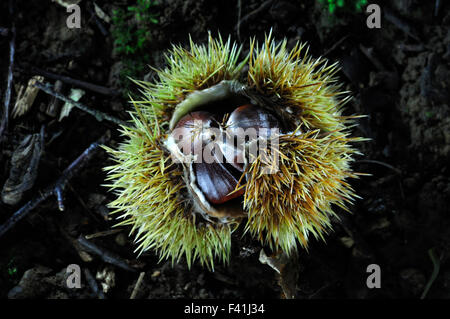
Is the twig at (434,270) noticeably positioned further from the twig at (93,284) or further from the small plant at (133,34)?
the small plant at (133,34)

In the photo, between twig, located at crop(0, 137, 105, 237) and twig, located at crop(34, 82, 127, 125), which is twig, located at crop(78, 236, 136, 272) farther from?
twig, located at crop(34, 82, 127, 125)

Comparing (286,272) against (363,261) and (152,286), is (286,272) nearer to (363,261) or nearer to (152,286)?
(363,261)

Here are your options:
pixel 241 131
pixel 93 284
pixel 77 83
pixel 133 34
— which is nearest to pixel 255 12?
pixel 133 34

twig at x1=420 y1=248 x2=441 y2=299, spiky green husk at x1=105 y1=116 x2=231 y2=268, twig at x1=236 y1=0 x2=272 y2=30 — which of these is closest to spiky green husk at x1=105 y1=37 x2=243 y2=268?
spiky green husk at x1=105 y1=116 x2=231 y2=268

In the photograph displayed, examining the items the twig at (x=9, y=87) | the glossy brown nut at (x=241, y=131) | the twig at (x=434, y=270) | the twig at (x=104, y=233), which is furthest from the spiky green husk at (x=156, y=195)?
the twig at (x=434, y=270)

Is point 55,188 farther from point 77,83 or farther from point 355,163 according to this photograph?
point 355,163
